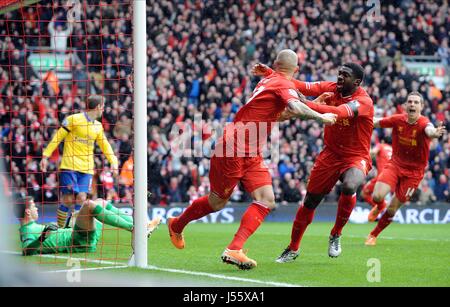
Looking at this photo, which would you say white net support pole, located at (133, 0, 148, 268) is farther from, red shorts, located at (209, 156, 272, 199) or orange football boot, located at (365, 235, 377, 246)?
orange football boot, located at (365, 235, 377, 246)

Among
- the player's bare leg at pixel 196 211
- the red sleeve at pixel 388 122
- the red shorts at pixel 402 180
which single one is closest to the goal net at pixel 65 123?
the player's bare leg at pixel 196 211

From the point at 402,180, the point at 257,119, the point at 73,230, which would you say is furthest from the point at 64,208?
the point at 402,180

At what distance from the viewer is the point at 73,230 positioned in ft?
33.8

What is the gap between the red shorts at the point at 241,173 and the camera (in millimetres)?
9039

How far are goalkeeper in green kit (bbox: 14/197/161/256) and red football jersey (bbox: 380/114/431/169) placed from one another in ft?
15.7

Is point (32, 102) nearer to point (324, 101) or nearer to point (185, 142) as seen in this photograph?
point (185, 142)

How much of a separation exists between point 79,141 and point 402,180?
544cm

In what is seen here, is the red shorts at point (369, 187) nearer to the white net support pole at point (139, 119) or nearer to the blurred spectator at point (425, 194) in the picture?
the blurred spectator at point (425, 194)

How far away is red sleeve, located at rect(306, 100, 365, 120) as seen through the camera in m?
9.27

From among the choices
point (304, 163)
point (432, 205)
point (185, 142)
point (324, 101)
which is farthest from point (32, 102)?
point (324, 101)

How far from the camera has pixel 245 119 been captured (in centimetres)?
919

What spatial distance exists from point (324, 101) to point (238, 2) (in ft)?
59.9

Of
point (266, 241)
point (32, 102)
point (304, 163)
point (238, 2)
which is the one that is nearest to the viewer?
point (266, 241)

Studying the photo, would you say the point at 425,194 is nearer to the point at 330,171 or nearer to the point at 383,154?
the point at 383,154
